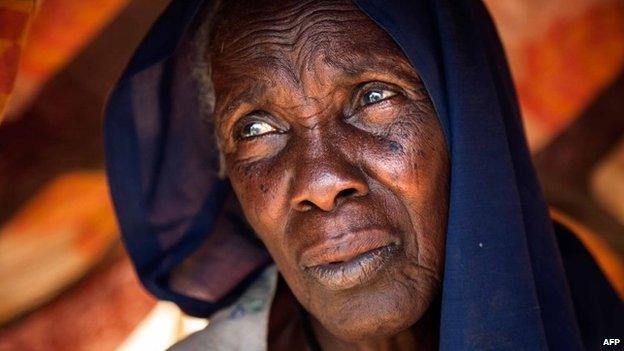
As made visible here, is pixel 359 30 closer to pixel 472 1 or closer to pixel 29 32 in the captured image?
pixel 472 1

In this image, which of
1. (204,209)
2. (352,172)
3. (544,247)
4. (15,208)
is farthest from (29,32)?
(544,247)

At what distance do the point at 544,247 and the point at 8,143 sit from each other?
5.20ft

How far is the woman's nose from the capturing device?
1.99m

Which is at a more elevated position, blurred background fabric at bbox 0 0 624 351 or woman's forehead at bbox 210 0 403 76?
woman's forehead at bbox 210 0 403 76

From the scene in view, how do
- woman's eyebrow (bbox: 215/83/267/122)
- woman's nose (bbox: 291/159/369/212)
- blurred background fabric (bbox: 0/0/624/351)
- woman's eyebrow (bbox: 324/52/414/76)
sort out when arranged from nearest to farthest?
woman's nose (bbox: 291/159/369/212) → woman's eyebrow (bbox: 324/52/414/76) → woman's eyebrow (bbox: 215/83/267/122) → blurred background fabric (bbox: 0/0/624/351)

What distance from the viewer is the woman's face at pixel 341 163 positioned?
2.03 m

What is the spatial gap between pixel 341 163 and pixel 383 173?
10 centimetres

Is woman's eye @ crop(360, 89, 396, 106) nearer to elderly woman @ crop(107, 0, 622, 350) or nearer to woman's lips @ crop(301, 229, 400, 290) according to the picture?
elderly woman @ crop(107, 0, 622, 350)

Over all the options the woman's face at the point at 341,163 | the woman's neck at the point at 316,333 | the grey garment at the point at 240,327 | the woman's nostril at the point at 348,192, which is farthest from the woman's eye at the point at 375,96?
the grey garment at the point at 240,327

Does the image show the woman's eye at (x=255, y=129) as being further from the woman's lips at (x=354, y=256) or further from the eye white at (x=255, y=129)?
the woman's lips at (x=354, y=256)

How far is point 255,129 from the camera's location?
7.62ft

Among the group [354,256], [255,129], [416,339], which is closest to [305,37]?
[255,129]

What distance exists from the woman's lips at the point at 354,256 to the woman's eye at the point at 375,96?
13.6 inches

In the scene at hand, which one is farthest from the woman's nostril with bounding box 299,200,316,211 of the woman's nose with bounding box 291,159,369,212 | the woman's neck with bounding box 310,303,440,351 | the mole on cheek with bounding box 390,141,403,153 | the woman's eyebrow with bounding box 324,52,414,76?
the woman's neck with bounding box 310,303,440,351
